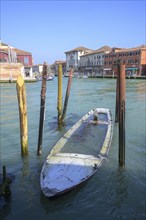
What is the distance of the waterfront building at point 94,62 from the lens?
297 ft

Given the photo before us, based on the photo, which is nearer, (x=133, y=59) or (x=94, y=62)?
(x=133, y=59)

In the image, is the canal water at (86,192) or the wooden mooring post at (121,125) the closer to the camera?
the canal water at (86,192)

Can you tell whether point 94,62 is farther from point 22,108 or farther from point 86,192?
point 86,192

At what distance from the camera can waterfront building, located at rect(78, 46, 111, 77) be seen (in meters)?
90.6

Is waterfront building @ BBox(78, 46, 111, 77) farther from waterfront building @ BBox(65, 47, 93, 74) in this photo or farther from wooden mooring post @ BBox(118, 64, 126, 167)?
wooden mooring post @ BBox(118, 64, 126, 167)

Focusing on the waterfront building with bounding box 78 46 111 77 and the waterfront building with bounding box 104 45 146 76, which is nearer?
the waterfront building with bounding box 104 45 146 76

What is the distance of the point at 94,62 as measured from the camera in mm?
97062

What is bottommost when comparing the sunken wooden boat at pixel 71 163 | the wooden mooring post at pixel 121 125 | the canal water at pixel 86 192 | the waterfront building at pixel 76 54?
the canal water at pixel 86 192

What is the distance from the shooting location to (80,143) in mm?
9914

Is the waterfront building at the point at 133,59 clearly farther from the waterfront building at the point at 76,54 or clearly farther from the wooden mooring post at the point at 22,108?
the wooden mooring post at the point at 22,108

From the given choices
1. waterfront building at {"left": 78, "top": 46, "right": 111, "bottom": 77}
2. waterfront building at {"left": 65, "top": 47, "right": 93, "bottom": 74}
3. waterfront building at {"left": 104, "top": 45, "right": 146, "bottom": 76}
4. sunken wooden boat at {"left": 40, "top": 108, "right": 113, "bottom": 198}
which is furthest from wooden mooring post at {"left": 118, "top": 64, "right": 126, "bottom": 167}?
waterfront building at {"left": 65, "top": 47, "right": 93, "bottom": 74}

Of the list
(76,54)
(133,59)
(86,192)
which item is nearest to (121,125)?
(86,192)

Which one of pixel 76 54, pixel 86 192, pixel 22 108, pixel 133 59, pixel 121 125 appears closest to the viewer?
pixel 86 192

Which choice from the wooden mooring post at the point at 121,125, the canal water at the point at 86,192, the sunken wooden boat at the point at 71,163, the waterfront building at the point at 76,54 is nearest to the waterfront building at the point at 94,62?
the waterfront building at the point at 76,54
